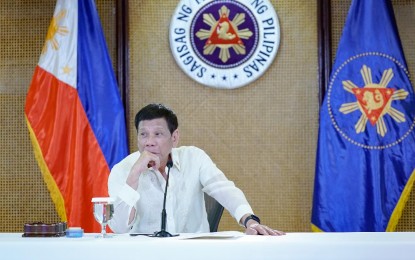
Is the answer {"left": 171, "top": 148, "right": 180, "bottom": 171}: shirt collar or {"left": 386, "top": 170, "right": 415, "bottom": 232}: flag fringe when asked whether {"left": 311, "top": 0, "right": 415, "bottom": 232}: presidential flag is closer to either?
{"left": 386, "top": 170, "right": 415, "bottom": 232}: flag fringe

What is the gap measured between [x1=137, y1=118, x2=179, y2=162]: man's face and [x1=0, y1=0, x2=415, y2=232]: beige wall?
1.74m

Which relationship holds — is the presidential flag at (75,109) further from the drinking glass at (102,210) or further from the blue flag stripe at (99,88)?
the drinking glass at (102,210)

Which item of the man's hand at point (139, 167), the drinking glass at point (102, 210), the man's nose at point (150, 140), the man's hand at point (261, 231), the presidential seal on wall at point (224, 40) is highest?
the presidential seal on wall at point (224, 40)

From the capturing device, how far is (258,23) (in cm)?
493

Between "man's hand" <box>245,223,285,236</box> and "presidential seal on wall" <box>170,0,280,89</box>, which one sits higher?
"presidential seal on wall" <box>170,0,280,89</box>

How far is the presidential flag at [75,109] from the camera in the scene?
4566mm

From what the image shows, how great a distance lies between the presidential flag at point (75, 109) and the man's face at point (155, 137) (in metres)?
1.44

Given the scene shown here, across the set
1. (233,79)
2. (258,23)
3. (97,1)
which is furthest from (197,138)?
(97,1)

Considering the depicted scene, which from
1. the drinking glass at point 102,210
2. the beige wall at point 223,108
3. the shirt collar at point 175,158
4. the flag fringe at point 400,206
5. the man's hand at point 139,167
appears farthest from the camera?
the beige wall at point 223,108

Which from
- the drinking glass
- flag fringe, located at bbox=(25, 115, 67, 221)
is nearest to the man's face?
the drinking glass

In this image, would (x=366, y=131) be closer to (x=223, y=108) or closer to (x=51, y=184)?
(x=223, y=108)

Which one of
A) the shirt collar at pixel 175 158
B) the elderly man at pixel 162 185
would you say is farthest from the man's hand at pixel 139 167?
the shirt collar at pixel 175 158

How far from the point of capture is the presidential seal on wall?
Result: 492cm

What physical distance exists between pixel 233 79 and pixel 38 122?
141 cm
